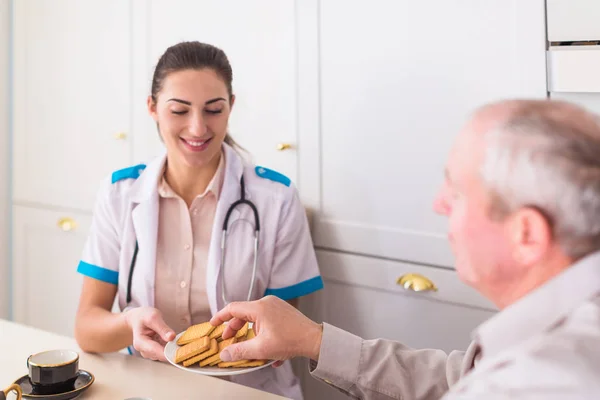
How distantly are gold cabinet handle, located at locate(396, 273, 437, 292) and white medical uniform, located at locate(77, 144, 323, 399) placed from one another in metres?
0.23

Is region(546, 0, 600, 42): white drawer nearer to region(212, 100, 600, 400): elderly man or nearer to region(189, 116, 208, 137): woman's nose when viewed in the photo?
region(189, 116, 208, 137): woman's nose

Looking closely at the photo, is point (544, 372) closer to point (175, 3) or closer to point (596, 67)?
point (596, 67)

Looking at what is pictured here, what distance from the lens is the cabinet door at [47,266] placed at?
2.65m

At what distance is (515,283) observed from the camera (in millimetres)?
839

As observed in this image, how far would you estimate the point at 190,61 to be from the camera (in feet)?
6.06

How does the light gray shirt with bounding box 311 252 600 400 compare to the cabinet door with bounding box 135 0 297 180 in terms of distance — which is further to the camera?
the cabinet door with bounding box 135 0 297 180

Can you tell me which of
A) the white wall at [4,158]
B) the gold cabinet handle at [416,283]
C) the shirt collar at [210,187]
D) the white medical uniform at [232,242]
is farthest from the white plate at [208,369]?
the white wall at [4,158]

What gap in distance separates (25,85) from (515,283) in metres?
2.34

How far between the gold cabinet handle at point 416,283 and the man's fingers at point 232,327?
2.20 feet

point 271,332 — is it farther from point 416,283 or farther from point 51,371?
point 416,283

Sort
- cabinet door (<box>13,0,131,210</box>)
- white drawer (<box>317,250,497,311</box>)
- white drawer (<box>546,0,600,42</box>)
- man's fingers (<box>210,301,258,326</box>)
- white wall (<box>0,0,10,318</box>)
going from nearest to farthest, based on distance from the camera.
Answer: man's fingers (<box>210,301,258,326</box>), white drawer (<box>546,0,600,42</box>), white drawer (<box>317,250,497,311</box>), cabinet door (<box>13,0,131,210</box>), white wall (<box>0,0,10,318</box>)

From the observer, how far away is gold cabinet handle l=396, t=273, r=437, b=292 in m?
1.93

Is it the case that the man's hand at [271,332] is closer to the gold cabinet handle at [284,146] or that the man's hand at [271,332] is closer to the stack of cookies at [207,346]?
the stack of cookies at [207,346]

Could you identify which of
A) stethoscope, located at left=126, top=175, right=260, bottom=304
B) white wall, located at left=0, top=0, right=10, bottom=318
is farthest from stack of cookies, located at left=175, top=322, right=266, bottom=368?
white wall, located at left=0, top=0, right=10, bottom=318
